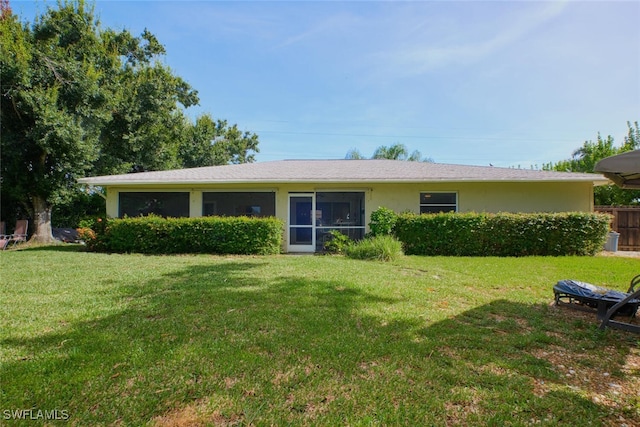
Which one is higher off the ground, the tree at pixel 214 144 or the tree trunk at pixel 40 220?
the tree at pixel 214 144

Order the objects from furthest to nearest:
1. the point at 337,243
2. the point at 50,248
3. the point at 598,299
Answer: the point at 50,248 < the point at 337,243 < the point at 598,299

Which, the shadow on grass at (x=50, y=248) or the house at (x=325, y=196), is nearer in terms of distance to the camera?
the shadow on grass at (x=50, y=248)

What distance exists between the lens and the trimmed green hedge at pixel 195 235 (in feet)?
32.4

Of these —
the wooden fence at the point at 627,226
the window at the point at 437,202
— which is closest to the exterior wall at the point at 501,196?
the window at the point at 437,202

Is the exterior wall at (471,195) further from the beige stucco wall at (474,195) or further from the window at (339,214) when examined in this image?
the window at (339,214)

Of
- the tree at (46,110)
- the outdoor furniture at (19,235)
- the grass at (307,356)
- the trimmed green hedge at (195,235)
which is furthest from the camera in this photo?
the outdoor furniture at (19,235)

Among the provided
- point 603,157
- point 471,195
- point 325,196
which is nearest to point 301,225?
point 325,196

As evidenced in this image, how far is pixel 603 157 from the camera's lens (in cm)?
1466

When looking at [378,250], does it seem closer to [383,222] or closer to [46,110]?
[383,222]

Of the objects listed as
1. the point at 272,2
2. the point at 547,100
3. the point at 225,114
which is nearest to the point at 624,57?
the point at 547,100

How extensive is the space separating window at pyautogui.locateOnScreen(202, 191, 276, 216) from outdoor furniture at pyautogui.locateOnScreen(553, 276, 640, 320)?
9.01m

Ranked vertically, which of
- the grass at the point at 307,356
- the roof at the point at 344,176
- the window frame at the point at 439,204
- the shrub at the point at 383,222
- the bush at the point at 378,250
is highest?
the roof at the point at 344,176

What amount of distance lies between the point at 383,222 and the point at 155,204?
28.3 ft

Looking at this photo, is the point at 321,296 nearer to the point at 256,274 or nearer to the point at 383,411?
the point at 256,274
